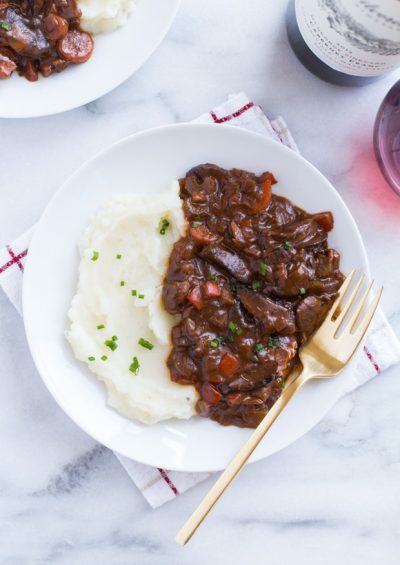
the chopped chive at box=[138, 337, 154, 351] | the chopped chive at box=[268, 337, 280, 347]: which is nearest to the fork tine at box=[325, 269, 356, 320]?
the chopped chive at box=[268, 337, 280, 347]

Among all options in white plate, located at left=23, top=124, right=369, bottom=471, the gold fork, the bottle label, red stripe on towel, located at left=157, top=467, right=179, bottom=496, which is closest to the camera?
the bottle label

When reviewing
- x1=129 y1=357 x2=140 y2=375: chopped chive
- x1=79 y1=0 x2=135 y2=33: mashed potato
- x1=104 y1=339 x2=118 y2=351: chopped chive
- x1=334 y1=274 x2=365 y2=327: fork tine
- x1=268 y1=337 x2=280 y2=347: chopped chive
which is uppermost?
x1=79 y1=0 x2=135 y2=33: mashed potato

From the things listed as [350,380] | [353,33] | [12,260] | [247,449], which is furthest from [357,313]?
[12,260]

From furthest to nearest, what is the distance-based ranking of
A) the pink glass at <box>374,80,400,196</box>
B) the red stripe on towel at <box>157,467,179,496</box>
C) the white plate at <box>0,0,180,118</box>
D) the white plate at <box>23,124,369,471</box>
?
the red stripe on towel at <box>157,467,179,496</box> < the pink glass at <box>374,80,400,196</box> < the white plate at <box>0,0,180,118</box> < the white plate at <box>23,124,369,471</box>

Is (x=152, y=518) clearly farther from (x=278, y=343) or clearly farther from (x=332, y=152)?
(x=332, y=152)

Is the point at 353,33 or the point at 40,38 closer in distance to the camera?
the point at 353,33

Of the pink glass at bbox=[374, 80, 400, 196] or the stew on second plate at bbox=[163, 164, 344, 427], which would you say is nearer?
the stew on second plate at bbox=[163, 164, 344, 427]

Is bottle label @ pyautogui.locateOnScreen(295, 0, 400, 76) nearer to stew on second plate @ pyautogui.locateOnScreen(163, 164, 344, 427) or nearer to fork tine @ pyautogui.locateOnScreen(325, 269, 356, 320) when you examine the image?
stew on second plate @ pyautogui.locateOnScreen(163, 164, 344, 427)

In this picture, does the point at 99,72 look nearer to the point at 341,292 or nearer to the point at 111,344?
the point at 111,344
